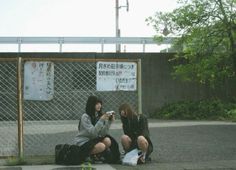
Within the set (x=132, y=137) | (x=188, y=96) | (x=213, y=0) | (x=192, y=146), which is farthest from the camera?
(x=188, y=96)

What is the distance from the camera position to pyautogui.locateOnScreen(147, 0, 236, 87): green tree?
2142 centimetres

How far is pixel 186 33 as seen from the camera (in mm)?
22062

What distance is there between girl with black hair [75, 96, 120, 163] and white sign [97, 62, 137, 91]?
0.70 m

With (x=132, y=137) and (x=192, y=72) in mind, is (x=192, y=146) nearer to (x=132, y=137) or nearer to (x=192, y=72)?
(x=132, y=137)

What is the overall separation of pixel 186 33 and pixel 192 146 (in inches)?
431

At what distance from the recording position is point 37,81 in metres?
9.54

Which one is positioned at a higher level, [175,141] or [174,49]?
[174,49]

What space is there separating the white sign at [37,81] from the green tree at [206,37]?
12793 mm

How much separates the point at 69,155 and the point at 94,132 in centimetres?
58

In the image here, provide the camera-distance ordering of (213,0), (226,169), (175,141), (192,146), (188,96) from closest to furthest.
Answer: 1. (226,169)
2. (192,146)
3. (175,141)
4. (213,0)
5. (188,96)

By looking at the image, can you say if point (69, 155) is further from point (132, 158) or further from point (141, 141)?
point (141, 141)

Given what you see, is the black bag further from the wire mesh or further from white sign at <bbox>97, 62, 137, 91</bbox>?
the wire mesh

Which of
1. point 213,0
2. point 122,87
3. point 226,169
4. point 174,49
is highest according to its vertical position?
point 213,0

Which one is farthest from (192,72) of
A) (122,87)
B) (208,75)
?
(122,87)
